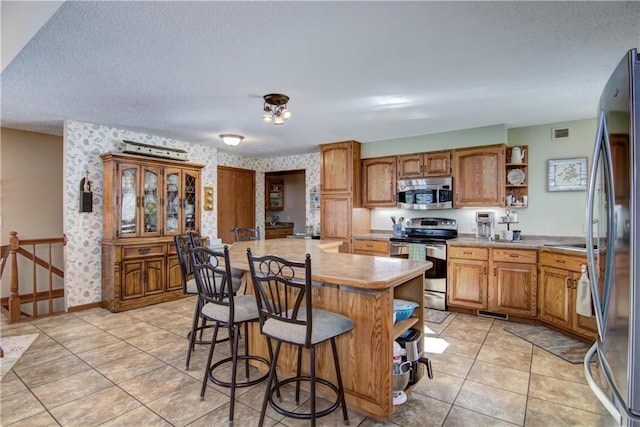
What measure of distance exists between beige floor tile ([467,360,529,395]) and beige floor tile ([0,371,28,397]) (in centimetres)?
339

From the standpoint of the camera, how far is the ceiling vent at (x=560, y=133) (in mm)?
4094

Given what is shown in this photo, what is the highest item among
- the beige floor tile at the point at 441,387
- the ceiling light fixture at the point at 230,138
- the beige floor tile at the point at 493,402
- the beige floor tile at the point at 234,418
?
the ceiling light fixture at the point at 230,138

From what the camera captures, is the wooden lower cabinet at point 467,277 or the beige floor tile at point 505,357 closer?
the beige floor tile at point 505,357

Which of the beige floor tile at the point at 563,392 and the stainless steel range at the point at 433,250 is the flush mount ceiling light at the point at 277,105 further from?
the beige floor tile at the point at 563,392

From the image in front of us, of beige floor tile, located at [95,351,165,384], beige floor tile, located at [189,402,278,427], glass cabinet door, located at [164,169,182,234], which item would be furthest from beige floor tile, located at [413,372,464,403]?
glass cabinet door, located at [164,169,182,234]

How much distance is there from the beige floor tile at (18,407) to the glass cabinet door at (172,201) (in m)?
2.68

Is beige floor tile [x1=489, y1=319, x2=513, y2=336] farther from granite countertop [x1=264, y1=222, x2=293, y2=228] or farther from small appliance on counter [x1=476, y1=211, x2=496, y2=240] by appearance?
granite countertop [x1=264, y1=222, x2=293, y2=228]

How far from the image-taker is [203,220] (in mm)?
5711

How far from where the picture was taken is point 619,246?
122 cm

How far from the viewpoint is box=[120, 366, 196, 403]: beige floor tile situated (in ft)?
7.67

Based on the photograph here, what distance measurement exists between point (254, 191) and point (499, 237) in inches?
186

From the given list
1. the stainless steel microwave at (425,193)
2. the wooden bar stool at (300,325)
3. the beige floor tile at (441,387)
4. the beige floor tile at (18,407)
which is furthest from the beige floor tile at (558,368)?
the beige floor tile at (18,407)

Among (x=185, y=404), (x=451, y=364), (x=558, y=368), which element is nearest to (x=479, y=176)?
(x=558, y=368)

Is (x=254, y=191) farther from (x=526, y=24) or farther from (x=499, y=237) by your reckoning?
(x=526, y=24)
